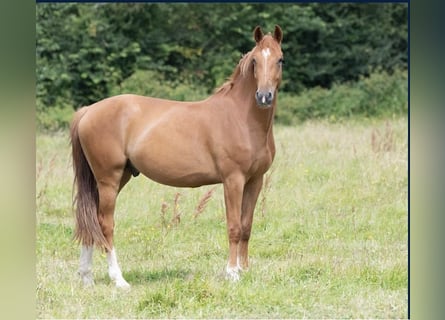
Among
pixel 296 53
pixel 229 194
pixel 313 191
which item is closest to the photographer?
pixel 229 194

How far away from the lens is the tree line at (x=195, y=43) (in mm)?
14281

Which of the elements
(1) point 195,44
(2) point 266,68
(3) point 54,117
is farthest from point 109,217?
(1) point 195,44

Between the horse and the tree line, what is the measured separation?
907 centimetres

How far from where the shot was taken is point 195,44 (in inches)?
595

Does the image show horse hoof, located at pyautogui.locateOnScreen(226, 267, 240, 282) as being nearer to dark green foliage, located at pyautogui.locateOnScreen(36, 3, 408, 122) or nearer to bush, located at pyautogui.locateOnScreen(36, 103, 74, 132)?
bush, located at pyautogui.locateOnScreen(36, 103, 74, 132)

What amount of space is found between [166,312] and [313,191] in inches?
137

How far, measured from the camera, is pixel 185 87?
44.6ft

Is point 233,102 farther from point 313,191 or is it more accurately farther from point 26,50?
point 313,191

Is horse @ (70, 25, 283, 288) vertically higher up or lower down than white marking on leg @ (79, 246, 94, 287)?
higher up

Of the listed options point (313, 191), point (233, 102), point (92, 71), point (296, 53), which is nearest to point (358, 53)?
point (296, 53)

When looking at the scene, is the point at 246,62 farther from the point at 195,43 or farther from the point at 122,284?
the point at 195,43

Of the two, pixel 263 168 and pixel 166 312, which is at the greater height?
pixel 263 168

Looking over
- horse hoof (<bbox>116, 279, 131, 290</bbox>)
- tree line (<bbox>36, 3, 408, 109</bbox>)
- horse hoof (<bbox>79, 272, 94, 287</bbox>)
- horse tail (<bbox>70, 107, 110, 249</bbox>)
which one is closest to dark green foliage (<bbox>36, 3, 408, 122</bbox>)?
tree line (<bbox>36, 3, 408, 109</bbox>)

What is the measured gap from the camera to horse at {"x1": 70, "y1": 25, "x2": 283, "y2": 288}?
492cm
